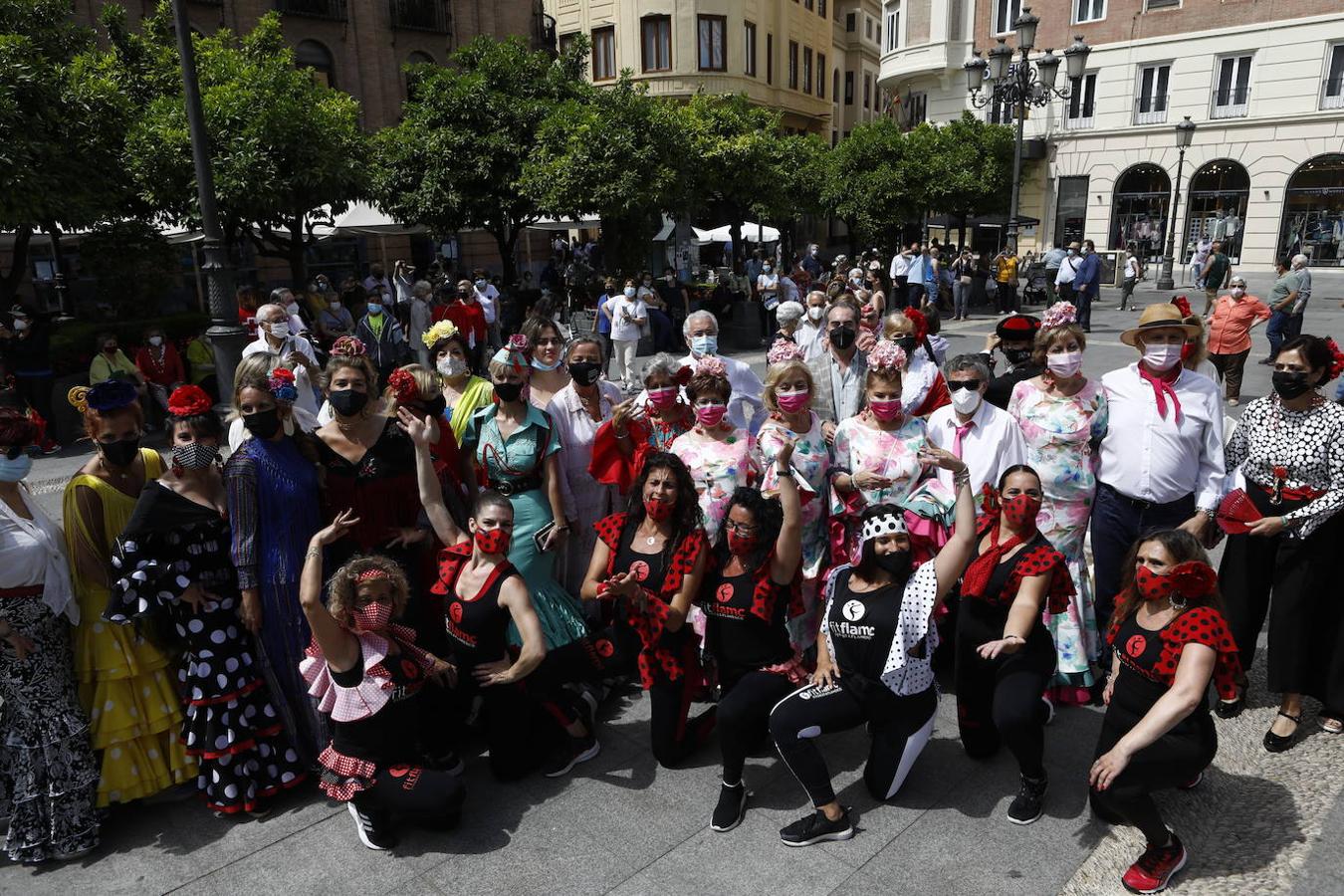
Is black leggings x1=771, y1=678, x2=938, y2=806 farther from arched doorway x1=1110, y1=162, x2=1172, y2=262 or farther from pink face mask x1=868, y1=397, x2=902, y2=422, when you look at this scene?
arched doorway x1=1110, y1=162, x2=1172, y2=262

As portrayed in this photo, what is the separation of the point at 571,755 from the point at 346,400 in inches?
81.2

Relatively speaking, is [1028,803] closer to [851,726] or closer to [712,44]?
[851,726]

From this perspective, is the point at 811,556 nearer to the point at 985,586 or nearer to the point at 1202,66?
the point at 985,586

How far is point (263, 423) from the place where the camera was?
400 centimetres

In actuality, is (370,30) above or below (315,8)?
below

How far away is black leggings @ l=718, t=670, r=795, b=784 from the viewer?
389 centimetres

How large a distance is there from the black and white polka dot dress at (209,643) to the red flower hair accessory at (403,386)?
1.04 m

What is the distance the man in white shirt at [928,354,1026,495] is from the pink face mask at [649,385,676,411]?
4.72 ft

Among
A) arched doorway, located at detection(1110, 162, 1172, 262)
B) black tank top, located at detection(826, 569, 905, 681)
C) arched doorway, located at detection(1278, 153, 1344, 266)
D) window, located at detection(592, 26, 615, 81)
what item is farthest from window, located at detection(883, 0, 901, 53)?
black tank top, located at detection(826, 569, 905, 681)

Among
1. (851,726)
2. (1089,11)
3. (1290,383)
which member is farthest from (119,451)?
(1089,11)

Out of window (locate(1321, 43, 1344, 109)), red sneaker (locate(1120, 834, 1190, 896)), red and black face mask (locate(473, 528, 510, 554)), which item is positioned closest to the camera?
red sneaker (locate(1120, 834, 1190, 896))

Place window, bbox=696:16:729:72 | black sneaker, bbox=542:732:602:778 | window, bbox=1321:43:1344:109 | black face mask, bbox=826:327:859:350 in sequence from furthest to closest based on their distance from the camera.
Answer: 1. window, bbox=696:16:729:72
2. window, bbox=1321:43:1344:109
3. black face mask, bbox=826:327:859:350
4. black sneaker, bbox=542:732:602:778

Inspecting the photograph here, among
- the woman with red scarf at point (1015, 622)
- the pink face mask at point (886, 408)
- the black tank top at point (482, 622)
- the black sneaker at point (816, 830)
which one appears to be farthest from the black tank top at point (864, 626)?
the black tank top at point (482, 622)

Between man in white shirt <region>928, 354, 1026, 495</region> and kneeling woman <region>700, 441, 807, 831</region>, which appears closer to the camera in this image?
kneeling woman <region>700, 441, 807, 831</region>
